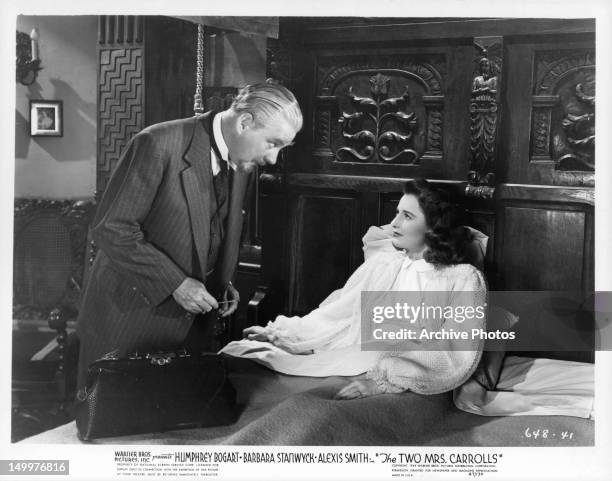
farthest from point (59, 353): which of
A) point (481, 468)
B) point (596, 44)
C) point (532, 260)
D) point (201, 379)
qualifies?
point (596, 44)

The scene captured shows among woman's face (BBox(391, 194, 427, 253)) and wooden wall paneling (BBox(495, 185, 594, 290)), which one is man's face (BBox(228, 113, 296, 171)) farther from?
wooden wall paneling (BBox(495, 185, 594, 290))

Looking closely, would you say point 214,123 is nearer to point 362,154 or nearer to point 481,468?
point 362,154

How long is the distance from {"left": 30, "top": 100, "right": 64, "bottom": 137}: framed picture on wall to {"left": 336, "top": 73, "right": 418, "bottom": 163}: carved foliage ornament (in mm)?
554

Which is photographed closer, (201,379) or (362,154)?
(201,379)

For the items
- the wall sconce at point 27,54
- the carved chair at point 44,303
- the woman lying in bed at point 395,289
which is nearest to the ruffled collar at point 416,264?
the woman lying in bed at point 395,289

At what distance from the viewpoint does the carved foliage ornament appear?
126 cm

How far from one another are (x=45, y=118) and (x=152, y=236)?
12.6 inches

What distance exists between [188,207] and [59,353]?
0.39 meters

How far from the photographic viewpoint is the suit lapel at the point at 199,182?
3.90 ft

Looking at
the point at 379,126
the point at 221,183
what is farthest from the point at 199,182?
the point at 379,126

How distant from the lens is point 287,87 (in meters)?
1.27

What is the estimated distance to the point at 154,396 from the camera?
1.14 m

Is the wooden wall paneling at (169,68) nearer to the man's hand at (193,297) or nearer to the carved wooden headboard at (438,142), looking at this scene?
the carved wooden headboard at (438,142)

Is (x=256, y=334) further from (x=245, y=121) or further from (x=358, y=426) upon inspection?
(x=245, y=121)
